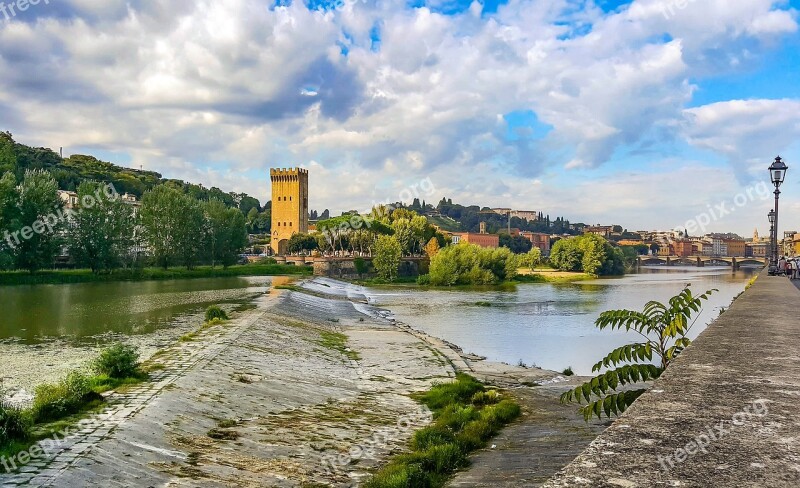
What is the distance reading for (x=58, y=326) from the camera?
2602cm

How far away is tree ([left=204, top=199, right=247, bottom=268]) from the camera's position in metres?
77.1

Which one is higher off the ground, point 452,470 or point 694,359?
point 694,359

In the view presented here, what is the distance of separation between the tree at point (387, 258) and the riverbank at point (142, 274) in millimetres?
9434

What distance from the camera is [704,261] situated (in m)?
152

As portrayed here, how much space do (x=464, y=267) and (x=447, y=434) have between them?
64.8 m

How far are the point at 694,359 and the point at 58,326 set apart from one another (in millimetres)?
26415

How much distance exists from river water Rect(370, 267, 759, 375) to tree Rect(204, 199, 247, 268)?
1018 inches

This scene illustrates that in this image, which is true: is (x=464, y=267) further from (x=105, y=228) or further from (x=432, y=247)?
(x=105, y=228)

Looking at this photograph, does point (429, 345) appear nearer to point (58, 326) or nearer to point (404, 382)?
point (404, 382)

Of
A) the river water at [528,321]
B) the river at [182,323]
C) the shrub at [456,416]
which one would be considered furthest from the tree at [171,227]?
the shrub at [456,416]

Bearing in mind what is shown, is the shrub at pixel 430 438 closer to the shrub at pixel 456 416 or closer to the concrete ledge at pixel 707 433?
the shrub at pixel 456 416

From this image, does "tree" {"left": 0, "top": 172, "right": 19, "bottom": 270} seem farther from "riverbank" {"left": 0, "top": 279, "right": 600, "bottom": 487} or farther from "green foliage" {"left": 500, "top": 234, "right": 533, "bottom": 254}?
"green foliage" {"left": 500, "top": 234, "right": 533, "bottom": 254}

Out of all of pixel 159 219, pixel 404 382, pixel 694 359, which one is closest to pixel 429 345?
pixel 404 382

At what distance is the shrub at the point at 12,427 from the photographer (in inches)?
305
